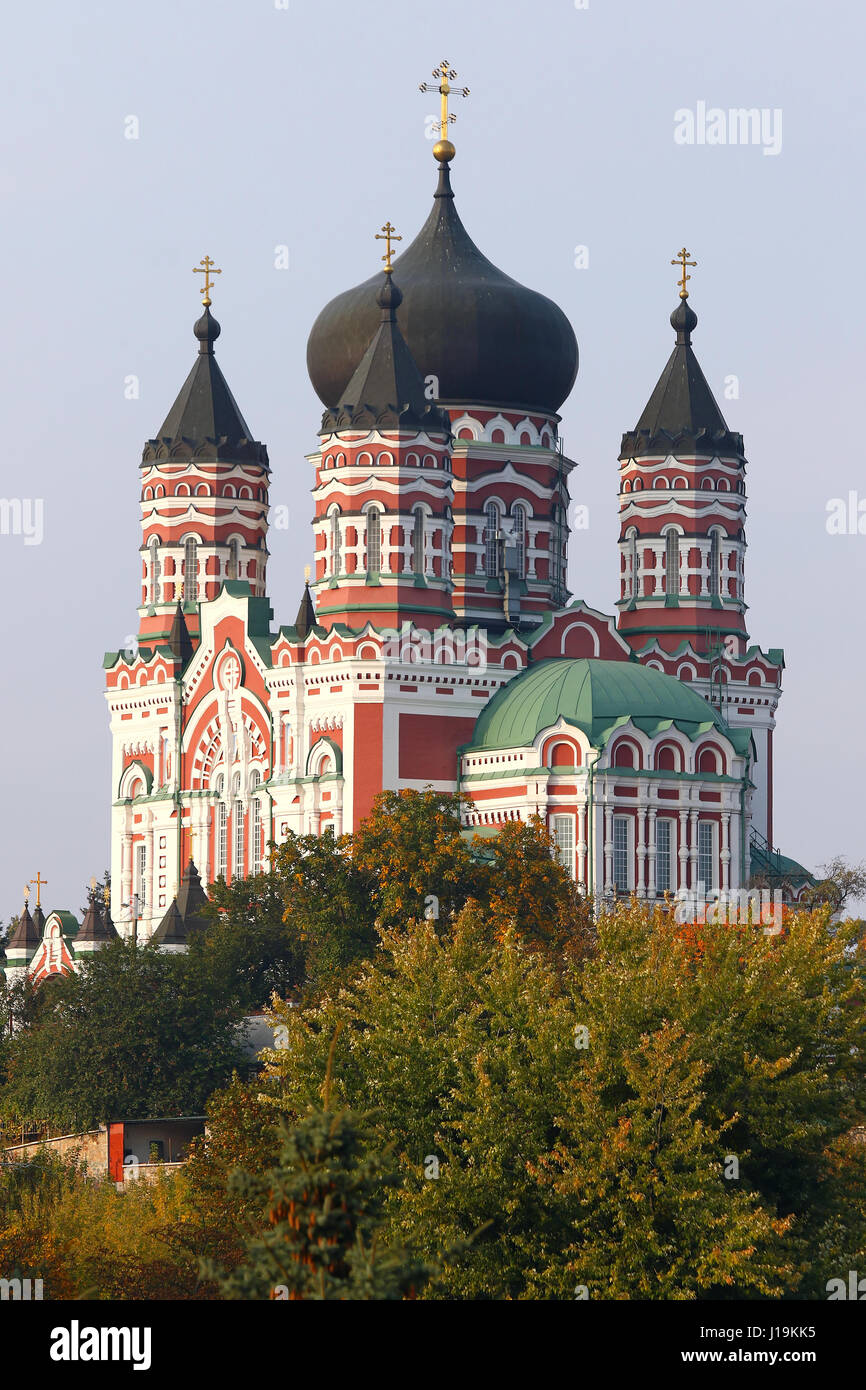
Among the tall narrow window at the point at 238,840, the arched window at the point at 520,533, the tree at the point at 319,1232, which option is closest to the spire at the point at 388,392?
the arched window at the point at 520,533

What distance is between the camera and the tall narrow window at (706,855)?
56441 millimetres

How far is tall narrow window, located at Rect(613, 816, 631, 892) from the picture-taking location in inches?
2185

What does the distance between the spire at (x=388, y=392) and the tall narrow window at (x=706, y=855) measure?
9170mm

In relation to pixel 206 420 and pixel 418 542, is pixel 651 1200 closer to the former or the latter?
pixel 418 542

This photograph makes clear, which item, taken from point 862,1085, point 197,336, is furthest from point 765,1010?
point 197,336

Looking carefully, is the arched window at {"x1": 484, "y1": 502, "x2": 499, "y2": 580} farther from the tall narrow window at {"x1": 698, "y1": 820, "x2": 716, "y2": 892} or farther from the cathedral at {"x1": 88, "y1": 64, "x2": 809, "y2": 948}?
the tall narrow window at {"x1": 698, "y1": 820, "x2": 716, "y2": 892}

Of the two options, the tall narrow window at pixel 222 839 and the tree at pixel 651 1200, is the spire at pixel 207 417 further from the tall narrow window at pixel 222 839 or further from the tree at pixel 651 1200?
the tree at pixel 651 1200

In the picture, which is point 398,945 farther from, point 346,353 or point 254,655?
point 346,353

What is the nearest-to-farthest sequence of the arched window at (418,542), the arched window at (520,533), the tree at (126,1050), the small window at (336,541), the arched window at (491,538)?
the tree at (126,1050) < the arched window at (418,542) < the small window at (336,541) < the arched window at (491,538) < the arched window at (520,533)

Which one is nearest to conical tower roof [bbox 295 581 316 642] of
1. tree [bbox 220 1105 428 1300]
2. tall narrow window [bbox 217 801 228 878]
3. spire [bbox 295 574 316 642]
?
spire [bbox 295 574 316 642]

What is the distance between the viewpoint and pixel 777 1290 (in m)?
29.9

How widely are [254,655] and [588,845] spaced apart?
8.90 m

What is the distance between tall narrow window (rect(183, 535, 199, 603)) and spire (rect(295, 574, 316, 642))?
633 centimetres

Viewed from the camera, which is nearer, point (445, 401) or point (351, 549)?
point (351, 549)
